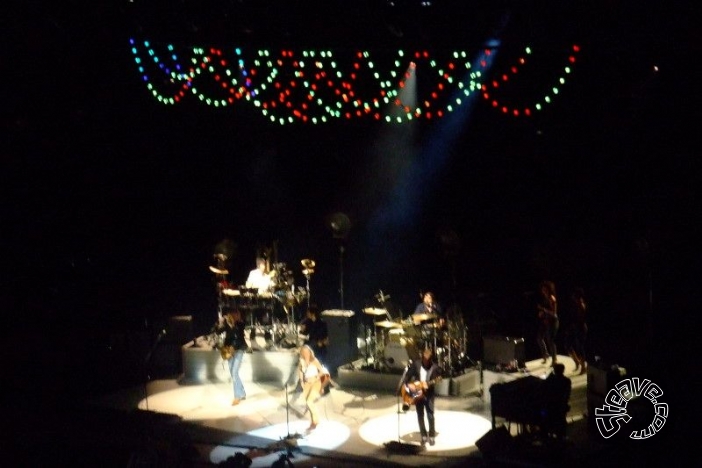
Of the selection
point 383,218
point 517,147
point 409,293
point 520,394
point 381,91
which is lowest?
point 520,394

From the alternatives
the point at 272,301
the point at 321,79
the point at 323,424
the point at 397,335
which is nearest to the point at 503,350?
the point at 397,335

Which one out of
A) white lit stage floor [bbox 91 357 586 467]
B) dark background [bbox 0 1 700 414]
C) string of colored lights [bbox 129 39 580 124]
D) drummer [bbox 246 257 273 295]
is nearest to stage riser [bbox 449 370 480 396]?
white lit stage floor [bbox 91 357 586 467]

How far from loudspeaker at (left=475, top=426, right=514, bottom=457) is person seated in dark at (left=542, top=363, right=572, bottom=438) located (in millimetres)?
509

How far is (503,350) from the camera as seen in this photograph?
11875 mm

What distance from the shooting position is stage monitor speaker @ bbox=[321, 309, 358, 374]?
44.2 feet

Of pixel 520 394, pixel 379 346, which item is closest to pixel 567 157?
pixel 379 346

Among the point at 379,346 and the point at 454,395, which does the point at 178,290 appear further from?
the point at 454,395

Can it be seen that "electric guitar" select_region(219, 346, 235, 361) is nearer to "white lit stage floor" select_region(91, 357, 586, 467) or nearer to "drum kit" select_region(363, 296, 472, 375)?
"white lit stage floor" select_region(91, 357, 586, 467)

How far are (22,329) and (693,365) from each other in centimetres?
1248

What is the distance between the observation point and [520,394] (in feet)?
29.5

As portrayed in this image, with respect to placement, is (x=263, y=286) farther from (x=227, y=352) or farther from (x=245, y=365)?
(x=227, y=352)

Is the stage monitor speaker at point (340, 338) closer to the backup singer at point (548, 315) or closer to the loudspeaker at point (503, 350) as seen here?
the loudspeaker at point (503, 350)

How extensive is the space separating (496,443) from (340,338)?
5316 mm

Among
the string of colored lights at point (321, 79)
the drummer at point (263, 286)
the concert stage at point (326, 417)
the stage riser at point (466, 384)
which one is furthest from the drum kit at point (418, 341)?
the string of colored lights at point (321, 79)
